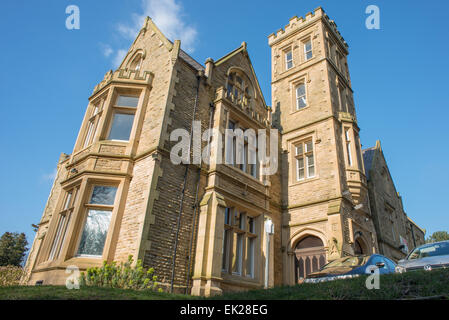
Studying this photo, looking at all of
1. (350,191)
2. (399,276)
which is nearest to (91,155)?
(399,276)

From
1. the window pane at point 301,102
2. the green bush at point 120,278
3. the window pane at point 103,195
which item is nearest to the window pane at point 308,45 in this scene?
the window pane at point 301,102

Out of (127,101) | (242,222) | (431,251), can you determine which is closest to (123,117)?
(127,101)

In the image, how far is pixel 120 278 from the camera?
8.50 m

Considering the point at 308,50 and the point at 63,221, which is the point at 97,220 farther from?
the point at 308,50

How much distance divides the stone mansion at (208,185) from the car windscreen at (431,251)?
3.65 metres

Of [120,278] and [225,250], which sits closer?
[120,278]

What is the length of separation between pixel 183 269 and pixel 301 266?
23.6 ft

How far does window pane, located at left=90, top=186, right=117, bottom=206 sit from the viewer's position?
37.1ft

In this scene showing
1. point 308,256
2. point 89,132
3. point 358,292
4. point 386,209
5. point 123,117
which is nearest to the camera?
point 358,292

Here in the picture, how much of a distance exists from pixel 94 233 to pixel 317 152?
11946 millimetres

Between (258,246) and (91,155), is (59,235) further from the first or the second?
(258,246)

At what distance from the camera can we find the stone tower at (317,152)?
14945 mm

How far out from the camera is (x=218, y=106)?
14.2 metres

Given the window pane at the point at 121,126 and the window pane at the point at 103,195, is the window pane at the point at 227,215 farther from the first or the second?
the window pane at the point at 121,126
